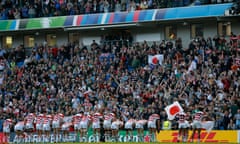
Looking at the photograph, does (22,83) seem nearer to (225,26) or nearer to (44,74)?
(44,74)

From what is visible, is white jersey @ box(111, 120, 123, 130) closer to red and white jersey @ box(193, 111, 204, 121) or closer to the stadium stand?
the stadium stand

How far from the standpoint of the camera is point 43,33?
58906mm

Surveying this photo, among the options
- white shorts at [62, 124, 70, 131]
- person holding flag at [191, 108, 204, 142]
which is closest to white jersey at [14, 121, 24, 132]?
white shorts at [62, 124, 70, 131]

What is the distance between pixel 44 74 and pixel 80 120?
7.36 metres

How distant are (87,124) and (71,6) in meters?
13.5

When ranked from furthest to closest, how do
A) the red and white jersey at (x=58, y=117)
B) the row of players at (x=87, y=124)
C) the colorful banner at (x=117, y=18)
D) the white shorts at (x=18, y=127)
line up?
the colorful banner at (x=117, y=18), the white shorts at (x=18, y=127), the red and white jersey at (x=58, y=117), the row of players at (x=87, y=124)

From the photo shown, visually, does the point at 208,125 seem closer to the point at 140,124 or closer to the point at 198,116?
the point at 198,116

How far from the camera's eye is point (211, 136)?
1606 inches

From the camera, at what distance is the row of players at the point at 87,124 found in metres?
41.4

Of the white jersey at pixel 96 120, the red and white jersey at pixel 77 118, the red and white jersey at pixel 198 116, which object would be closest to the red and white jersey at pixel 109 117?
the white jersey at pixel 96 120

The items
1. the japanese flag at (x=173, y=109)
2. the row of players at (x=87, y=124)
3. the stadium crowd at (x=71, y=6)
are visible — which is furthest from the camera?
the stadium crowd at (x=71, y=6)

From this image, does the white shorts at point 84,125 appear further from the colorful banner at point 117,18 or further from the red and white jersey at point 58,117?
the colorful banner at point 117,18

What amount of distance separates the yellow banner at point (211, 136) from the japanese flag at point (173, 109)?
41.0 inches

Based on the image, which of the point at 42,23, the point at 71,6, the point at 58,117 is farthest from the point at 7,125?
the point at 71,6
